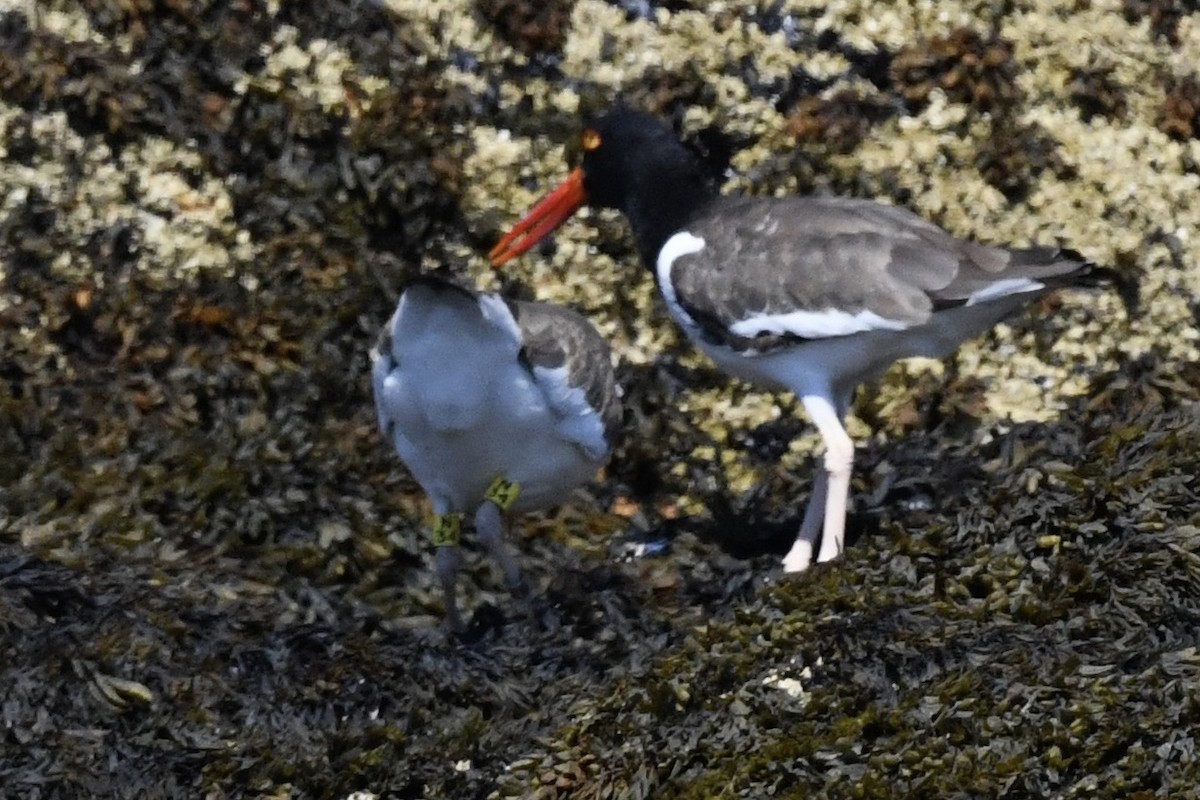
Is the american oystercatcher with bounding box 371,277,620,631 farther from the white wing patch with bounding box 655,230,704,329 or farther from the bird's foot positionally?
the bird's foot

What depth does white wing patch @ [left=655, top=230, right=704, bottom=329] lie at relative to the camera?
5.10m

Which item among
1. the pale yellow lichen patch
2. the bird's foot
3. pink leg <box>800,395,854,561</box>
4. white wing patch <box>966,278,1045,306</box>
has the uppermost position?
the pale yellow lichen patch

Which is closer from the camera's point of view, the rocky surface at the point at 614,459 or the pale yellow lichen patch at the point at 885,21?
the rocky surface at the point at 614,459

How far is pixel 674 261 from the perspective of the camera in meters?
5.19

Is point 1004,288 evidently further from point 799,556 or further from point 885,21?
point 885,21

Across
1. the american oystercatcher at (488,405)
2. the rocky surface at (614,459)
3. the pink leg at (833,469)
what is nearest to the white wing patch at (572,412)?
the american oystercatcher at (488,405)

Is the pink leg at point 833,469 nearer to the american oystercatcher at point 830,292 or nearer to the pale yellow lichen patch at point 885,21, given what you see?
the american oystercatcher at point 830,292

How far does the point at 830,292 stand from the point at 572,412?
81cm

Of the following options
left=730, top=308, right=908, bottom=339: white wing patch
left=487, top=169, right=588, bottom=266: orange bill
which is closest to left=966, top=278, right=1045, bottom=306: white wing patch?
left=730, top=308, right=908, bottom=339: white wing patch

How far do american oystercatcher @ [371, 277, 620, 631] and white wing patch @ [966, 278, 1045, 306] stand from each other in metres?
1.13

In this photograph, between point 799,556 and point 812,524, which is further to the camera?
point 812,524

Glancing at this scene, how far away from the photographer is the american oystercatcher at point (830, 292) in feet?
15.0

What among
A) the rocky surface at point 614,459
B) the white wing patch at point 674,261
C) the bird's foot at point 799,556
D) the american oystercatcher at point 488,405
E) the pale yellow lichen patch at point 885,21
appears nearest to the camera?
the rocky surface at point 614,459

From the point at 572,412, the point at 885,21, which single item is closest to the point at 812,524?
the point at 572,412
